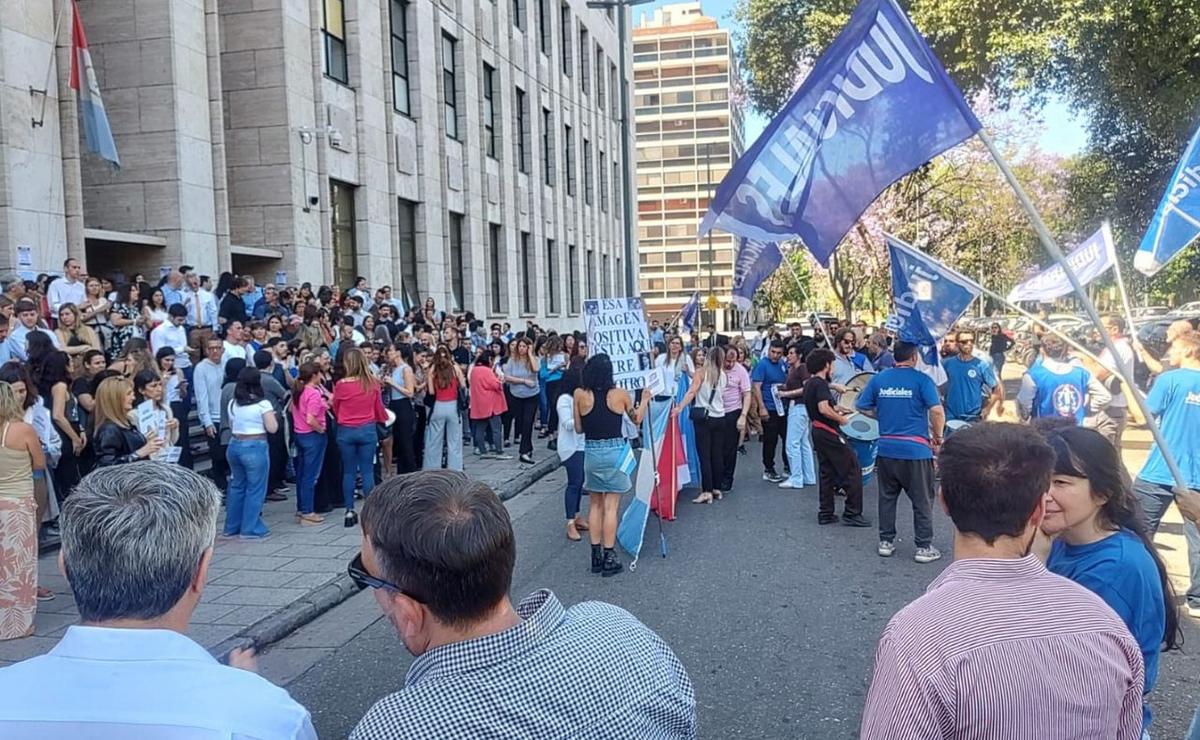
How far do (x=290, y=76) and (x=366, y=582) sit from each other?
55.2ft

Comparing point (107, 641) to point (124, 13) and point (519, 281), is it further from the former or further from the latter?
point (519, 281)

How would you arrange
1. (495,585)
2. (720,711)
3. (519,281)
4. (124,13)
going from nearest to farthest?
(495,585) < (720,711) < (124,13) < (519,281)

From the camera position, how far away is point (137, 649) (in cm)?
160

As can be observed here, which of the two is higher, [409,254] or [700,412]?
[409,254]

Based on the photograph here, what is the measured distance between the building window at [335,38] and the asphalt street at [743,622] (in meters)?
13.3

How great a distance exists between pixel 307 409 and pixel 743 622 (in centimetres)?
505

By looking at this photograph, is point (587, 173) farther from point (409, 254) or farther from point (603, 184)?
point (409, 254)

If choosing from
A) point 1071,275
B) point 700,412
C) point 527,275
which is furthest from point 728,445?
point 527,275

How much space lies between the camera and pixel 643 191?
93125 mm

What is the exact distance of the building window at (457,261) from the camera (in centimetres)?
2430

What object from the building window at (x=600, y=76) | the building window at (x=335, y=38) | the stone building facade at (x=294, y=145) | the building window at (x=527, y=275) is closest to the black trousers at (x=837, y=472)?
the stone building facade at (x=294, y=145)

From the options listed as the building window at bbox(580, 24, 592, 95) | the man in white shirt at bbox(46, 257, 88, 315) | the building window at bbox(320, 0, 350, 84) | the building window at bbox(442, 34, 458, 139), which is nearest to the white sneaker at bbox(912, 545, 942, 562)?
the man in white shirt at bbox(46, 257, 88, 315)

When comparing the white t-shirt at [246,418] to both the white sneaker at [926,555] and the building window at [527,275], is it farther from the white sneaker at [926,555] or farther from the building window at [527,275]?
the building window at [527,275]

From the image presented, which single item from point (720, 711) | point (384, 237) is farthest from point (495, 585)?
point (384, 237)
